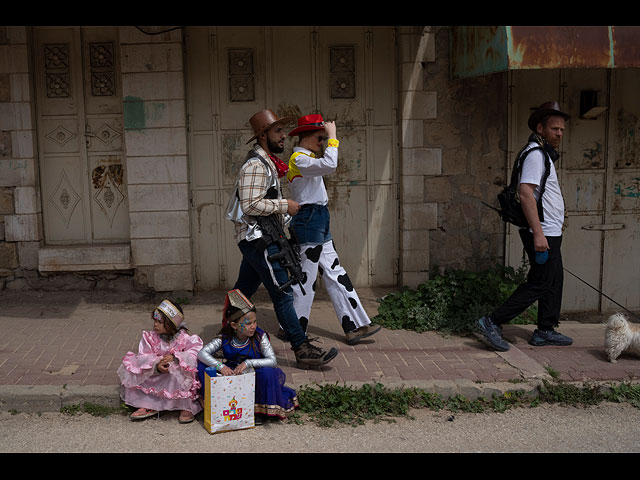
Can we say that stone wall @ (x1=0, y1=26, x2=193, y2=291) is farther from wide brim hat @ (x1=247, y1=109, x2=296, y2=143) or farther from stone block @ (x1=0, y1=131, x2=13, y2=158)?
wide brim hat @ (x1=247, y1=109, x2=296, y2=143)

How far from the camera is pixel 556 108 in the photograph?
5.40 m

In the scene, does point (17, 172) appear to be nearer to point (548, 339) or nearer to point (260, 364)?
point (260, 364)

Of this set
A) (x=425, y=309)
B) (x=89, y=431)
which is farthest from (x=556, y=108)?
(x=89, y=431)

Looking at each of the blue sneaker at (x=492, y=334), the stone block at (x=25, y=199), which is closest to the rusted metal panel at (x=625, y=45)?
the blue sneaker at (x=492, y=334)

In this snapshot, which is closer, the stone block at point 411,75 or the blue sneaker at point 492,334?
the blue sneaker at point 492,334

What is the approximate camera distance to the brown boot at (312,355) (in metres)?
4.94

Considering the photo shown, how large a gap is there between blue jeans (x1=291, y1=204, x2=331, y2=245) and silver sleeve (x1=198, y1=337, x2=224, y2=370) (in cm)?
138

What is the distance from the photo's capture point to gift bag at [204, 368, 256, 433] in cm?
409

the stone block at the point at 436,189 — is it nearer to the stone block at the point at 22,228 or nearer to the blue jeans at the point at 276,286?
the blue jeans at the point at 276,286

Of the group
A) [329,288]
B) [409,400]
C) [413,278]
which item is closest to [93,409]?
[329,288]

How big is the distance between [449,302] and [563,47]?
2.55 m

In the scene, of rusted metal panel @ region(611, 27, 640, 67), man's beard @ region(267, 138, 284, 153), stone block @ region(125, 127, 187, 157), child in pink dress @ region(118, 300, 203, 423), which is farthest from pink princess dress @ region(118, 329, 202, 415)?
rusted metal panel @ region(611, 27, 640, 67)

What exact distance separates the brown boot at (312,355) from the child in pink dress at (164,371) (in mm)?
856

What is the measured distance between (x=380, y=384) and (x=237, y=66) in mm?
3974
